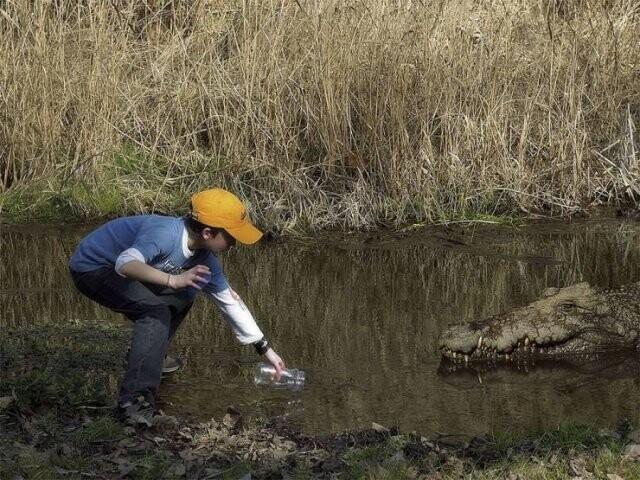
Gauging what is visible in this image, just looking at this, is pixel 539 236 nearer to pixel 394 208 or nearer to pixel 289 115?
pixel 394 208

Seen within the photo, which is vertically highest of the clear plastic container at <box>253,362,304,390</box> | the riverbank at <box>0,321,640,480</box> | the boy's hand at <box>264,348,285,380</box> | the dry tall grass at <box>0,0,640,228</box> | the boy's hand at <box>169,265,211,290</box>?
the dry tall grass at <box>0,0,640,228</box>

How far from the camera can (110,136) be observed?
10047 millimetres

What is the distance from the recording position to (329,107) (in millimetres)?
9430

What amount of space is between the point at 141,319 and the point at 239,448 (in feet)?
2.63

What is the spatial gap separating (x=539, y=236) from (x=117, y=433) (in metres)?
5.46

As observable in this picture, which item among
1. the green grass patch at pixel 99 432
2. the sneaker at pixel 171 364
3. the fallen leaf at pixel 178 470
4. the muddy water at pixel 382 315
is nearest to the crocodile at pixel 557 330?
the muddy water at pixel 382 315

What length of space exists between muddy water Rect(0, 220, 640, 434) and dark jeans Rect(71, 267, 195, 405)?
0.44 m

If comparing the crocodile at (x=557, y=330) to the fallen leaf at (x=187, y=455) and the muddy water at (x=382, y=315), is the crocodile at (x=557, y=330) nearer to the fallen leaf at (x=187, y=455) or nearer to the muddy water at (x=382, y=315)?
the muddy water at (x=382, y=315)

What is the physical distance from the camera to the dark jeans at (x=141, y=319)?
5152 mm

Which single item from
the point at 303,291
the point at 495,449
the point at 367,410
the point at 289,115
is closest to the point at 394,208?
the point at 289,115

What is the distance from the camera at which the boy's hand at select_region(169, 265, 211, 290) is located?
15.4ft

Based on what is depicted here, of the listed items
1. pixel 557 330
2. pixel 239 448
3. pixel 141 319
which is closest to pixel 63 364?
pixel 141 319

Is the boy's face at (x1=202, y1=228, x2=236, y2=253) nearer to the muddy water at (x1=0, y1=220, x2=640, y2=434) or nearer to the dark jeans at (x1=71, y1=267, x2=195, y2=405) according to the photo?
the dark jeans at (x1=71, y1=267, x2=195, y2=405)

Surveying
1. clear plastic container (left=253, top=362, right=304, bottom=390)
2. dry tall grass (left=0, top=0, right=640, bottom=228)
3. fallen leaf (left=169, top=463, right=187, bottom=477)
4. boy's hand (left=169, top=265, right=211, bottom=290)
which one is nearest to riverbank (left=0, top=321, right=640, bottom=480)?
fallen leaf (left=169, top=463, right=187, bottom=477)
